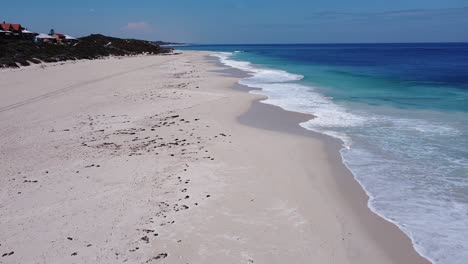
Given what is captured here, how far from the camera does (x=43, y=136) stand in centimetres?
1176

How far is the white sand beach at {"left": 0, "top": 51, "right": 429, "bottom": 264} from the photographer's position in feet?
18.3

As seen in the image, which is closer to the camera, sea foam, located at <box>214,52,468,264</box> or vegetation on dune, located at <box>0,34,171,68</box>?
sea foam, located at <box>214,52,468,264</box>

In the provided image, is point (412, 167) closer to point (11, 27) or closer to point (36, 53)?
point (36, 53)

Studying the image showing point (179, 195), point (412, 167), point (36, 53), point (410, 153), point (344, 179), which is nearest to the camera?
point (179, 195)

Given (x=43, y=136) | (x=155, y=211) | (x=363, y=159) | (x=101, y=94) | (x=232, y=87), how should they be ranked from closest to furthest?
(x=155, y=211), (x=363, y=159), (x=43, y=136), (x=101, y=94), (x=232, y=87)

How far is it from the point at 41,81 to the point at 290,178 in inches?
837

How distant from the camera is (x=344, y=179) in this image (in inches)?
340

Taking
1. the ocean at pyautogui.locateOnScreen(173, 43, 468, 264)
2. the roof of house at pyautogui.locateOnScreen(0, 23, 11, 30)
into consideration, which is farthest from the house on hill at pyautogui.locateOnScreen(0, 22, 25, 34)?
the ocean at pyautogui.locateOnScreen(173, 43, 468, 264)

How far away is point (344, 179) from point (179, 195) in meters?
3.60

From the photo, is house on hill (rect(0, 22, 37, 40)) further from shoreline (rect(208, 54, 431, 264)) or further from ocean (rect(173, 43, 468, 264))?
shoreline (rect(208, 54, 431, 264))

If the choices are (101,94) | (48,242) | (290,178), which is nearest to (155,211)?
(48,242)

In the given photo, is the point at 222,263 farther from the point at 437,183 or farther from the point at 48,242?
the point at 437,183

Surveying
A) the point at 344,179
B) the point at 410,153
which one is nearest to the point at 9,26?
the point at 410,153

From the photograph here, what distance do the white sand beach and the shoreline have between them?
0.03 metres
